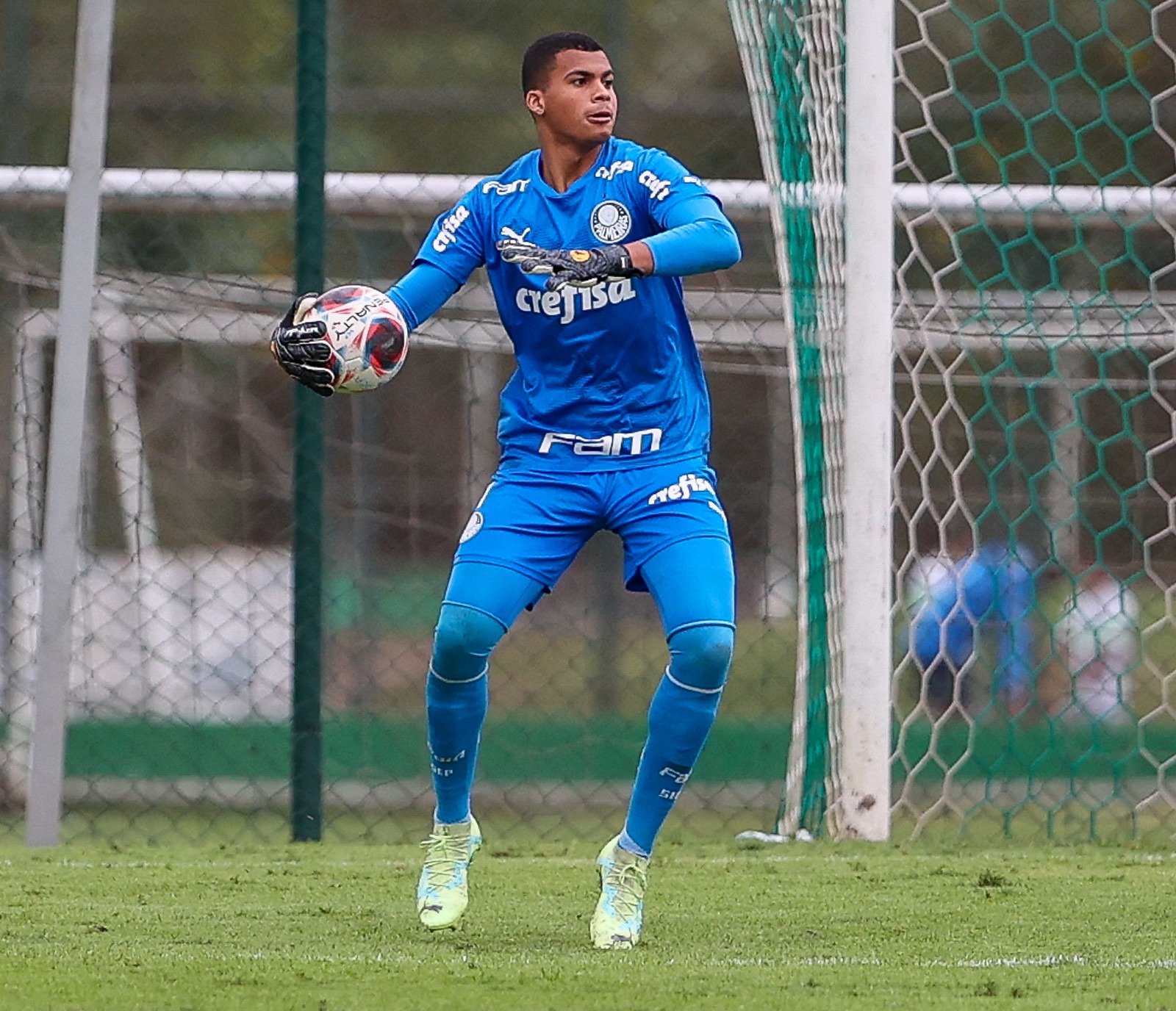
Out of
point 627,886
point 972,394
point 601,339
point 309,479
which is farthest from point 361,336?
point 972,394

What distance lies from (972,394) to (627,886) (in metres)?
3.62

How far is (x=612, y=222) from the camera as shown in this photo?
15.1ft

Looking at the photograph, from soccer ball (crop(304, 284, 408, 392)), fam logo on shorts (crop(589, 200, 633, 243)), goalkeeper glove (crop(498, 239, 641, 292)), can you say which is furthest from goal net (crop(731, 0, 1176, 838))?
goalkeeper glove (crop(498, 239, 641, 292))

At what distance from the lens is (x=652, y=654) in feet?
40.1

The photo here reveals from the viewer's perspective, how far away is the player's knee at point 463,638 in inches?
176

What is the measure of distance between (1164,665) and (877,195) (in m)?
8.19

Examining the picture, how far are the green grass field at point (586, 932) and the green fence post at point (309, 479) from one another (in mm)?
428

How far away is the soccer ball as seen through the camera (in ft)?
14.5

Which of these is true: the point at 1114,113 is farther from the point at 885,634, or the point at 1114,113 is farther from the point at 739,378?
the point at 885,634

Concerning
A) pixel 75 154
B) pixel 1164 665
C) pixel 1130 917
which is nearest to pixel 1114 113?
pixel 1164 665

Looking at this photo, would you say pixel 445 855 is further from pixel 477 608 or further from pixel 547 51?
pixel 547 51

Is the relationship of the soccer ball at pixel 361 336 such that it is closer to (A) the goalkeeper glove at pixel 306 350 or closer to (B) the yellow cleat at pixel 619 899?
(A) the goalkeeper glove at pixel 306 350

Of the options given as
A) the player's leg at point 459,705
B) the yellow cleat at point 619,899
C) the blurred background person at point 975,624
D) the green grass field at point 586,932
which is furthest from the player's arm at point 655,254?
the blurred background person at point 975,624

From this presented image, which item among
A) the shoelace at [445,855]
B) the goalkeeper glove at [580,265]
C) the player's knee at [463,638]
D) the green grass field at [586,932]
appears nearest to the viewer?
the green grass field at [586,932]
